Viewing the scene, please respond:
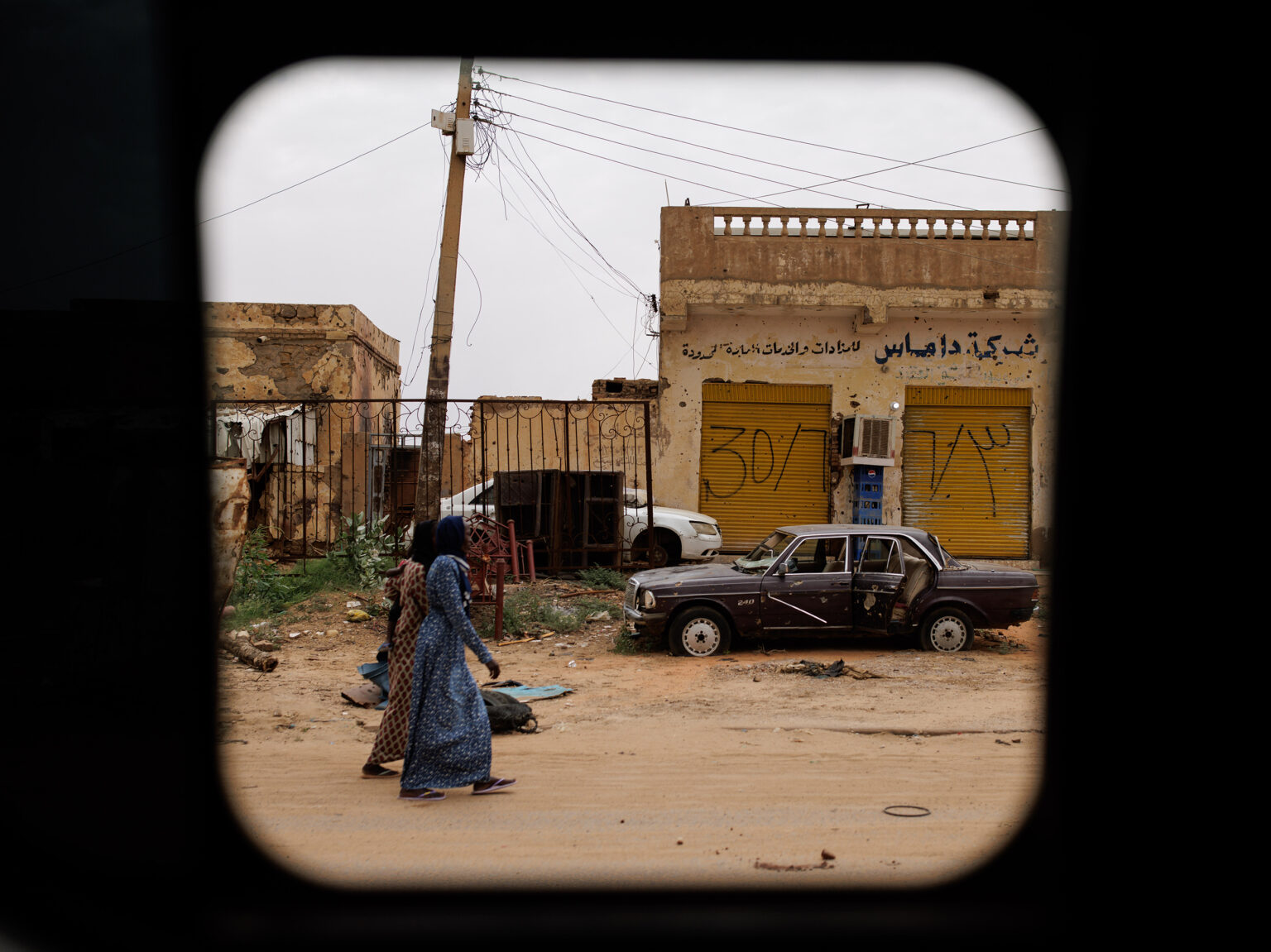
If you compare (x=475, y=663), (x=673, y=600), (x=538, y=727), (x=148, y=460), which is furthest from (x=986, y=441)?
(x=148, y=460)

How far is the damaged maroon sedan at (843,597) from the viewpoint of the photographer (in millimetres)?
10570

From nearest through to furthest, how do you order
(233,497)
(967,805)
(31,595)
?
(967,805) < (31,595) < (233,497)

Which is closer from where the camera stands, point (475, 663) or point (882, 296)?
point (475, 663)

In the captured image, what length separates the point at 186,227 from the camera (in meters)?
6.68

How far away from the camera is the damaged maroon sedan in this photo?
10.6 metres

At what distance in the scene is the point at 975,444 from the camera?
62.8 feet

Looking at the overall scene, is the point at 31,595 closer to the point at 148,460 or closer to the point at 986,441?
the point at 148,460

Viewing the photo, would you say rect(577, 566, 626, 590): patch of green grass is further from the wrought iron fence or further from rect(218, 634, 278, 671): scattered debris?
rect(218, 634, 278, 671): scattered debris

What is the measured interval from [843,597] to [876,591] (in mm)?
359

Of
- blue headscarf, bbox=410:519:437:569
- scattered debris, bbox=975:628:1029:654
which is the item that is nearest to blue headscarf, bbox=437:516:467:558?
blue headscarf, bbox=410:519:437:569

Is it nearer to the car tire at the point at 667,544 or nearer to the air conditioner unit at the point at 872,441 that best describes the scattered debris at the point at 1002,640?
the car tire at the point at 667,544

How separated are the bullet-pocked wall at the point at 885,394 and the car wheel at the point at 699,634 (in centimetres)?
818

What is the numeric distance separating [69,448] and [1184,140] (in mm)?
7394

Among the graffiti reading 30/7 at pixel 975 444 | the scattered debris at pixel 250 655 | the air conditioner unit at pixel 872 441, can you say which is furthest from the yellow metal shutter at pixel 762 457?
the scattered debris at pixel 250 655
